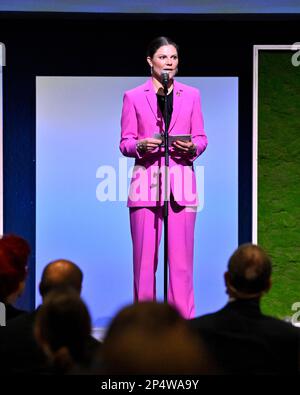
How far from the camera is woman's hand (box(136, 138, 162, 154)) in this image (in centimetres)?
440

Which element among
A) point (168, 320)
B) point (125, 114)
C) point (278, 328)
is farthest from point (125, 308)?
point (125, 114)

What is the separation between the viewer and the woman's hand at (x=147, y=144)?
14.4ft

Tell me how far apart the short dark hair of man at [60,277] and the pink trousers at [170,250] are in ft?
6.24

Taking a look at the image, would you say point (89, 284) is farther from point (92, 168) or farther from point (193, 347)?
point (193, 347)

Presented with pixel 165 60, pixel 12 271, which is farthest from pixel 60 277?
pixel 165 60

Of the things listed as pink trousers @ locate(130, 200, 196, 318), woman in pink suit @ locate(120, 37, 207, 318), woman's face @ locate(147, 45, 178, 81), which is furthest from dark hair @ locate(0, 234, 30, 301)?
woman's face @ locate(147, 45, 178, 81)

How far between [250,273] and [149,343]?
1364 millimetres

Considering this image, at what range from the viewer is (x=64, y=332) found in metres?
1.94

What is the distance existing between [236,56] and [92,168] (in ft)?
4.60

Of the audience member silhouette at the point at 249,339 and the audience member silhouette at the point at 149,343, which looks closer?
the audience member silhouette at the point at 149,343
